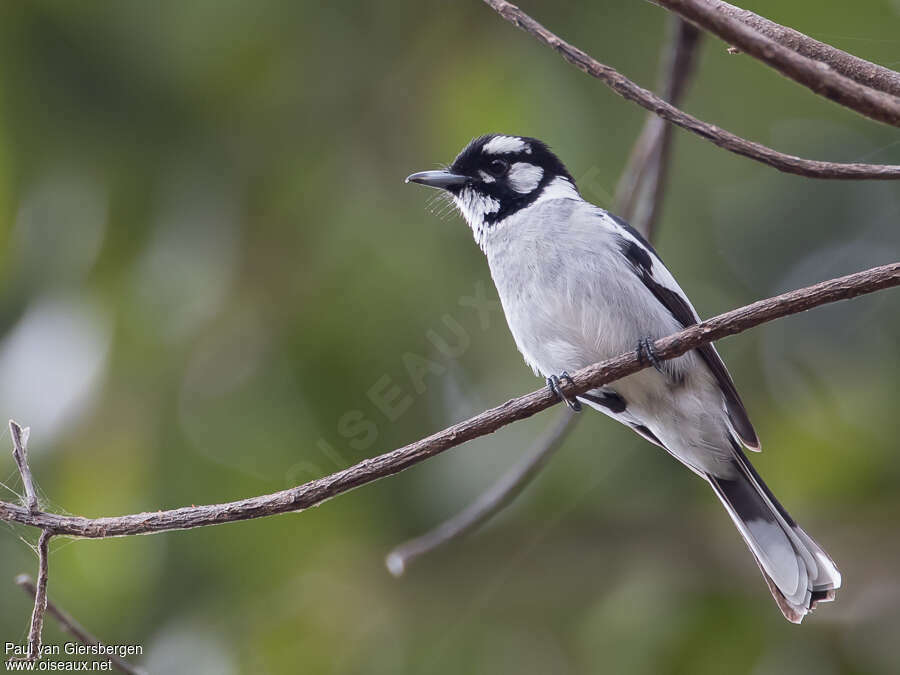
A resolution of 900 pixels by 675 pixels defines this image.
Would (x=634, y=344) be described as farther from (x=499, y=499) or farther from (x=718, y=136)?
(x=718, y=136)

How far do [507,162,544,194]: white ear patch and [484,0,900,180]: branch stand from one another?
4.91 ft

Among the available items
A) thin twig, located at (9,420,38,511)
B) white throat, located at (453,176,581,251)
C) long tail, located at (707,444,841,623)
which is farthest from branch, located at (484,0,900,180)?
long tail, located at (707,444,841,623)

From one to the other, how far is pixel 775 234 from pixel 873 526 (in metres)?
1.32

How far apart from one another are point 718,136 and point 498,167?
1740mm

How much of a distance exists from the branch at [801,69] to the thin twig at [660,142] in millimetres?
1284

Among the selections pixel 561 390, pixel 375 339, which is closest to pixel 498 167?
pixel 375 339

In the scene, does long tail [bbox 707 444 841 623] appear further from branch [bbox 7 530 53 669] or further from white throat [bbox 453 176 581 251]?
A: branch [bbox 7 530 53 669]

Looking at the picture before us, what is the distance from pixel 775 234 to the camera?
4145 millimetres

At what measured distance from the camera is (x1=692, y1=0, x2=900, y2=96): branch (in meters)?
1.73

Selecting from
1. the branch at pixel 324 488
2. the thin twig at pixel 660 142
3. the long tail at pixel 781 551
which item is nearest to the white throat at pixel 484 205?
the thin twig at pixel 660 142

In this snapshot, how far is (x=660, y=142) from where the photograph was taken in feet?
9.57

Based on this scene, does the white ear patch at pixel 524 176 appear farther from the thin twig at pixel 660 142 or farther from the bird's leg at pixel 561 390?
the bird's leg at pixel 561 390

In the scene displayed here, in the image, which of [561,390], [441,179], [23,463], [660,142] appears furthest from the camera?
[441,179]

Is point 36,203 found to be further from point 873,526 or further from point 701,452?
point 873,526
